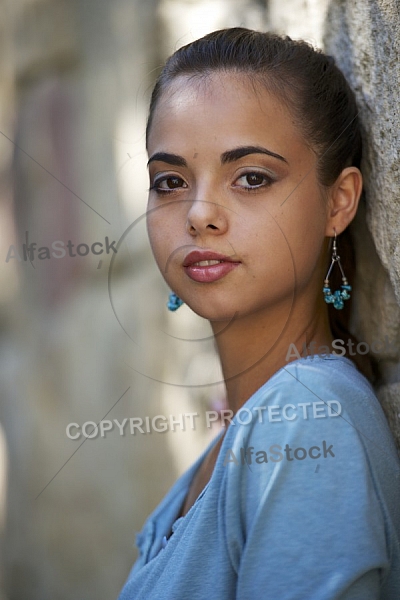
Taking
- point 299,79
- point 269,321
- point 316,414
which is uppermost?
point 299,79

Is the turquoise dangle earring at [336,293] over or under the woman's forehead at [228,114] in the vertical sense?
under

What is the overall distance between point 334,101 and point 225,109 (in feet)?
0.74

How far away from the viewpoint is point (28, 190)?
1.98 m

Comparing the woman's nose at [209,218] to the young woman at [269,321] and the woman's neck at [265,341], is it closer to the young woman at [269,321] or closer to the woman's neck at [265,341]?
the young woman at [269,321]

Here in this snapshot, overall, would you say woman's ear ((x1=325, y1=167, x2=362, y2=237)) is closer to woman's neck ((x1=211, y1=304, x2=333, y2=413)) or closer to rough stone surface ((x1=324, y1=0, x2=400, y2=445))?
rough stone surface ((x1=324, y1=0, x2=400, y2=445))

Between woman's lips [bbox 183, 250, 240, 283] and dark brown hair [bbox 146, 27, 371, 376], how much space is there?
23cm

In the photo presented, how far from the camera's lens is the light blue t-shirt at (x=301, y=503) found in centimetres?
78

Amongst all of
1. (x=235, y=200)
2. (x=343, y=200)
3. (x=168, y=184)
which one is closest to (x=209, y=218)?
(x=235, y=200)

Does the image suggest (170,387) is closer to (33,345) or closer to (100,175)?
(33,345)

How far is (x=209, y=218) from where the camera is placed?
976 mm

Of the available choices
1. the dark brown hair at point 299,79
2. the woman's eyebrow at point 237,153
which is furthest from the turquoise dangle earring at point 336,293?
the woman's eyebrow at point 237,153

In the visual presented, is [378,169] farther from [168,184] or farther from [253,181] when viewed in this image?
[168,184]

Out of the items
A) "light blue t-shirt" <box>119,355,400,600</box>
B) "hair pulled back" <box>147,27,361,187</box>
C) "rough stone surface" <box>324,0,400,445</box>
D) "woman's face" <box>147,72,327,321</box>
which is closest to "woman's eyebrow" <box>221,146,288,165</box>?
"woman's face" <box>147,72,327,321</box>

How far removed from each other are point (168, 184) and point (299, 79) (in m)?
0.28
